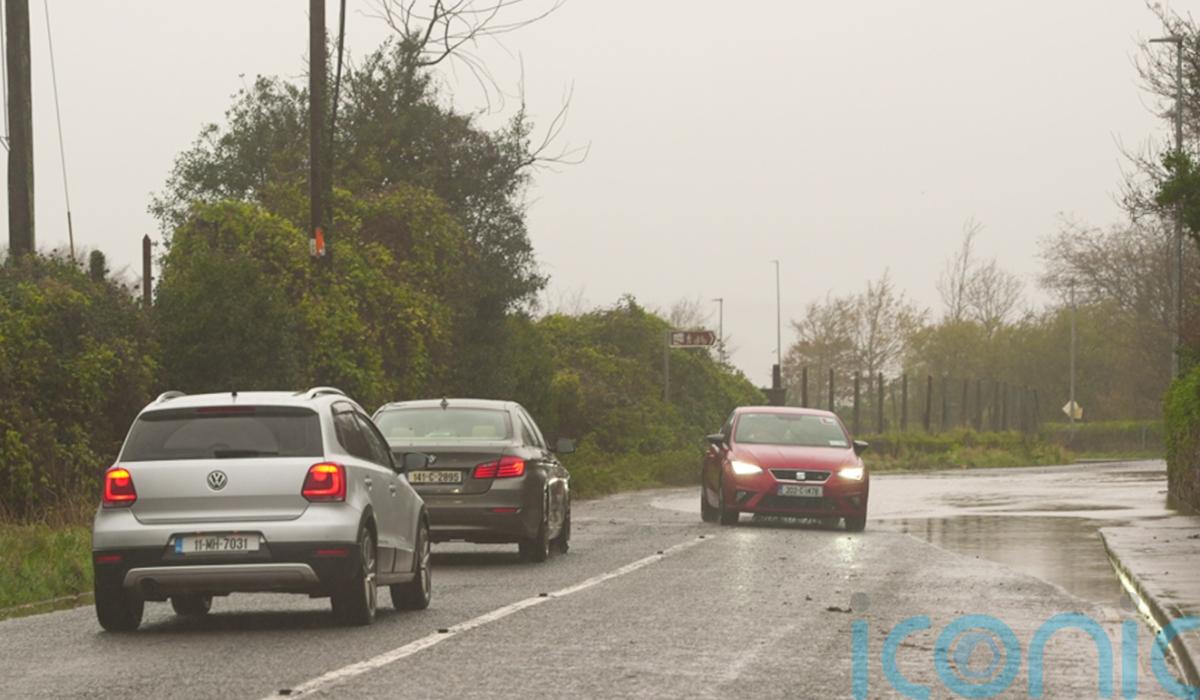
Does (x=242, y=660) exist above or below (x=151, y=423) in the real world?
below

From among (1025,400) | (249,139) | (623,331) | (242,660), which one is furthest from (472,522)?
(1025,400)

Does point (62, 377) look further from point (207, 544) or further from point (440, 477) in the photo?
point (207, 544)

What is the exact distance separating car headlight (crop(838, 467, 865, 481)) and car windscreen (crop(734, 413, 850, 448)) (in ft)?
3.33

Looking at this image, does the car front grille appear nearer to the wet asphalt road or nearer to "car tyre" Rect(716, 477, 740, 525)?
"car tyre" Rect(716, 477, 740, 525)

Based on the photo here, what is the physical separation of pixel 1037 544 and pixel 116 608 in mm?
13112

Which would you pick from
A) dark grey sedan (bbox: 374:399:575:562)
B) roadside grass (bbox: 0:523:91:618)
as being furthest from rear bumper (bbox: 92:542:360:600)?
dark grey sedan (bbox: 374:399:575:562)

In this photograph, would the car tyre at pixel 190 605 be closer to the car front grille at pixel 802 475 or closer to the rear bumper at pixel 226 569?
the rear bumper at pixel 226 569

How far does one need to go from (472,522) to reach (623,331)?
45.4 m

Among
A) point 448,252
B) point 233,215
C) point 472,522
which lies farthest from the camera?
point 448,252

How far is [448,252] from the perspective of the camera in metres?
39.1

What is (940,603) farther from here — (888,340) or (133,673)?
(888,340)

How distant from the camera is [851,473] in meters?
26.2

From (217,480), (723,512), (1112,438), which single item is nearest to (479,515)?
(217,480)

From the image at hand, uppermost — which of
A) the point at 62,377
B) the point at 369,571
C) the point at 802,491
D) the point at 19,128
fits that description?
the point at 19,128
